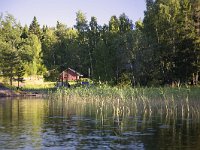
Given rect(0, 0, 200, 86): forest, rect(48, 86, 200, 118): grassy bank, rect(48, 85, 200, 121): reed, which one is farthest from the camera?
rect(0, 0, 200, 86): forest

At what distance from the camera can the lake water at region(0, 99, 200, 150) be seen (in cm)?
2198

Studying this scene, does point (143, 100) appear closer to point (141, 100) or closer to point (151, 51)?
point (141, 100)

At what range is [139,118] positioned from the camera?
3347cm

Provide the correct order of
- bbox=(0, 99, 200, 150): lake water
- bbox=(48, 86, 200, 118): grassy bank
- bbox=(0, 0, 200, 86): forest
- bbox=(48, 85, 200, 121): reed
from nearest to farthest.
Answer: bbox=(0, 99, 200, 150): lake water → bbox=(48, 85, 200, 121): reed → bbox=(48, 86, 200, 118): grassy bank → bbox=(0, 0, 200, 86): forest

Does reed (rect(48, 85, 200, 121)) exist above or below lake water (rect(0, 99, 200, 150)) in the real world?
above

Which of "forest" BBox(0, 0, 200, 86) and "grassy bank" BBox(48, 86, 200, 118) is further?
"forest" BBox(0, 0, 200, 86)

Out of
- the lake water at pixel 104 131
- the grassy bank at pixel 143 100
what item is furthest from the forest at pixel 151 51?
the lake water at pixel 104 131

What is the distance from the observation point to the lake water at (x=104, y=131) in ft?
72.1

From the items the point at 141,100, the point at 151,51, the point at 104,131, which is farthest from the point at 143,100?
the point at 151,51

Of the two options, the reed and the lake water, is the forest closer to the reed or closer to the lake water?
the reed

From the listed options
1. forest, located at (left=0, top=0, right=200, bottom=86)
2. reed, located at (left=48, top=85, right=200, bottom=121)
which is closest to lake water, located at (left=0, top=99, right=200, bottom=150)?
reed, located at (left=48, top=85, right=200, bottom=121)

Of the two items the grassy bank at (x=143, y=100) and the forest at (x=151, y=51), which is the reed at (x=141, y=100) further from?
the forest at (x=151, y=51)

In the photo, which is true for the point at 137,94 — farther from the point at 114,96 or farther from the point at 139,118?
the point at 139,118

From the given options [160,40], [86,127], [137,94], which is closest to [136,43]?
[160,40]
